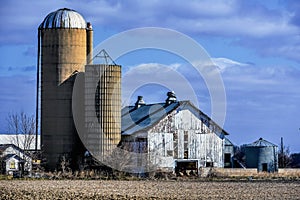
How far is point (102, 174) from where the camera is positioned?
51188mm

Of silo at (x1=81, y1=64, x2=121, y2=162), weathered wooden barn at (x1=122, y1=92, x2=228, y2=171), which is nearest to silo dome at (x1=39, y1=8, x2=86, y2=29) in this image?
silo at (x1=81, y1=64, x2=121, y2=162)

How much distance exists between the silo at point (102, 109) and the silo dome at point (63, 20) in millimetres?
4160

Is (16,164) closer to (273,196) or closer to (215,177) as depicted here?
(215,177)

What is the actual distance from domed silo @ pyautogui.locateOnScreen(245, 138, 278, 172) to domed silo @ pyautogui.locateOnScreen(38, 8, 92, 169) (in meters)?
15.5

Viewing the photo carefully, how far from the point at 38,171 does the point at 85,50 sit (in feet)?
31.9

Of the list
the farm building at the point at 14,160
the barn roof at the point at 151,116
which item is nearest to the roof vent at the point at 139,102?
the barn roof at the point at 151,116

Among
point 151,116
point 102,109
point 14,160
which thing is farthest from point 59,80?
point 14,160

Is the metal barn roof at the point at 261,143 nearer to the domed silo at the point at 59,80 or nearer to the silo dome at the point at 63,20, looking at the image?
the domed silo at the point at 59,80

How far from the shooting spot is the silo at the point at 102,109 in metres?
52.8

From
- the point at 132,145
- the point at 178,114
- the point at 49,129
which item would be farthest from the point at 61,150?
the point at 178,114

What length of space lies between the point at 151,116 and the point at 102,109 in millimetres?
4828

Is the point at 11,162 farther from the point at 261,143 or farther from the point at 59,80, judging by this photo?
the point at 261,143

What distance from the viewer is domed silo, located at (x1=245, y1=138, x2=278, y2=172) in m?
60.5

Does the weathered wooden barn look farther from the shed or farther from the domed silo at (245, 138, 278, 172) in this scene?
the shed
